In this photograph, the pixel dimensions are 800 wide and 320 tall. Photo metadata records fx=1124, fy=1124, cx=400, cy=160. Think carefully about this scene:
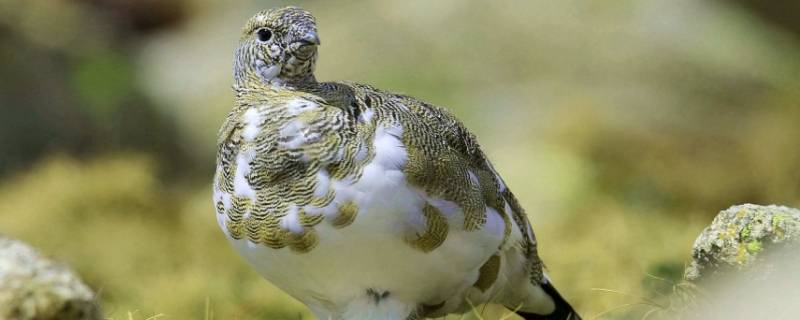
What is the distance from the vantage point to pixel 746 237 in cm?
321

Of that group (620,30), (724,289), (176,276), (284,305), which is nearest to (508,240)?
(724,289)

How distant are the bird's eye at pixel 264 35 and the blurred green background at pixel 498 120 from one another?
287 cm

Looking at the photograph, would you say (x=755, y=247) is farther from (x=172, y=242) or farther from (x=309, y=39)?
(x=172, y=242)

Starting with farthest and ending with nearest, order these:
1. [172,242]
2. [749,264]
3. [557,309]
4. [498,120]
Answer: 1. [172,242]
2. [498,120]
3. [557,309]
4. [749,264]

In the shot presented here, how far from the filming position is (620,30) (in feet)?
24.4

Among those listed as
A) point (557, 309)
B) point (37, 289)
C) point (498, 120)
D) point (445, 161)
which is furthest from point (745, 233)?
point (498, 120)

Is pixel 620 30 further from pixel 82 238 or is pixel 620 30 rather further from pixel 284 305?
pixel 82 238

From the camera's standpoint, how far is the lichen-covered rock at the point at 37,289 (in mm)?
2549

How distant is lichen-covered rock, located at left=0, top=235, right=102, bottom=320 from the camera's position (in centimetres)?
255

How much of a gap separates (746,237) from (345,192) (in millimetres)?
1155

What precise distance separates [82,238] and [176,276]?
964 mm

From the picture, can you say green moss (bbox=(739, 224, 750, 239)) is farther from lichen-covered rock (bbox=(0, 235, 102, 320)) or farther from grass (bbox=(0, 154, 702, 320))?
grass (bbox=(0, 154, 702, 320))

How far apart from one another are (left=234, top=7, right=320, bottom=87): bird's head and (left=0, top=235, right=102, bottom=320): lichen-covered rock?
108 cm

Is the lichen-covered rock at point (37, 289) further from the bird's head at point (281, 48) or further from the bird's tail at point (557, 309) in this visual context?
the bird's tail at point (557, 309)
